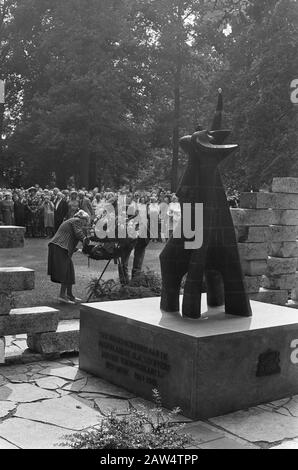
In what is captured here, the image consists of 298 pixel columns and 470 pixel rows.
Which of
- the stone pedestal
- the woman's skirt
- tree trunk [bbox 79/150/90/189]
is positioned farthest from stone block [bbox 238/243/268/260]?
tree trunk [bbox 79/150/90/189]

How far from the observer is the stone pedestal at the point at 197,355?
19.1 ft

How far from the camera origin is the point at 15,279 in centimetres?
725

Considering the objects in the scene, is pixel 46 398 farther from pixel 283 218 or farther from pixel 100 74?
pixel 100 74

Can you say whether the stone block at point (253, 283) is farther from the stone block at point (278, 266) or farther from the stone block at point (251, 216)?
the stone block at point (251, 216)

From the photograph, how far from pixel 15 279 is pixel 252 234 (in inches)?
214

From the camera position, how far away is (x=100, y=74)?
3334 centimetres

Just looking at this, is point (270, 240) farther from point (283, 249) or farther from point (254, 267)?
point (254, 267)

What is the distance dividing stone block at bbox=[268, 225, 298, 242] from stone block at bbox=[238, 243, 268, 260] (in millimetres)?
440

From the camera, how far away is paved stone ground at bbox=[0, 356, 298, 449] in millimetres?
5233

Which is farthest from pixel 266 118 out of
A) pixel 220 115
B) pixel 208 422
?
pixel 208 422

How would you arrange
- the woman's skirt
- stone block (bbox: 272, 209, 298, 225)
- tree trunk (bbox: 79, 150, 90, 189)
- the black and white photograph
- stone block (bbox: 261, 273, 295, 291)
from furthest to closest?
tree trunk (bbox: 79, 150, 90, 189), stone block (bbox: 261, 273, 295, 291), stone block (bbox: 272, 209, 298, 225), the woman's skirt, the black and white photograph

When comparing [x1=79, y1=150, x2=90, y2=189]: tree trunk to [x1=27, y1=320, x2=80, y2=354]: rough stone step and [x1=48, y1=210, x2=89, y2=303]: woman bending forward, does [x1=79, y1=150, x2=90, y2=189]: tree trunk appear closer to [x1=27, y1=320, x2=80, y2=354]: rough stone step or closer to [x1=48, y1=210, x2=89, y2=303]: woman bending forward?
[x1=48, y1=210, x2=89, y2=303]: woman bending forward

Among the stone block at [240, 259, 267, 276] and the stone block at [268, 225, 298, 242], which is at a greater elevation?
the stone block at [268, 225, 298, 242]

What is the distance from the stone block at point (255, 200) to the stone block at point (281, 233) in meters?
0.67
